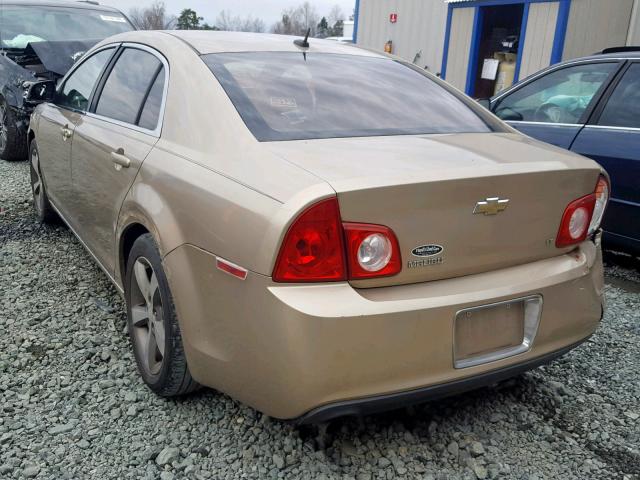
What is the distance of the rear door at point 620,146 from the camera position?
12.5ft

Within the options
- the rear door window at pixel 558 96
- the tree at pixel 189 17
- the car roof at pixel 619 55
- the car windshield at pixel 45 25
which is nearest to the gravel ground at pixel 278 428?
the rear door window at pixel 558 96

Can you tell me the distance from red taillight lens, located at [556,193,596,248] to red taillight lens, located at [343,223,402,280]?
0.74 meters

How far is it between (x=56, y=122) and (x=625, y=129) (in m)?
3.73

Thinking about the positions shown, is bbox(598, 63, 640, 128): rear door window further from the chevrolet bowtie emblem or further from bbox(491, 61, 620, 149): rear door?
the chevrolet bowtie emblem

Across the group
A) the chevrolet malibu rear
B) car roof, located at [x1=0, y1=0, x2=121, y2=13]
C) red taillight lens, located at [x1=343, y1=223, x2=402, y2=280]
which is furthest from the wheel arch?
car roof, located at [x1=0, y1=0, x2=121, y2=13]

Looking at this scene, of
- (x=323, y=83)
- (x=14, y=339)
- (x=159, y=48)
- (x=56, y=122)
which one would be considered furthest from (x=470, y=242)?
(x=56, y=122)

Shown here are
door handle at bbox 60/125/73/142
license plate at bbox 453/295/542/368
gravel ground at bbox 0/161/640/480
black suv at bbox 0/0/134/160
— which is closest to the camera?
license plate at bbox 453/295/542/368

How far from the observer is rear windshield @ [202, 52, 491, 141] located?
2311 mm

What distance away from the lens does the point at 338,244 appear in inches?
70.7

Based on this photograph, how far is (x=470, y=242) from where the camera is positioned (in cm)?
196

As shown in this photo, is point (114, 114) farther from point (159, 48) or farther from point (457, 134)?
point (457, 134)

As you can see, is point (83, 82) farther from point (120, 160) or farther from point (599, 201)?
point (599, 201)

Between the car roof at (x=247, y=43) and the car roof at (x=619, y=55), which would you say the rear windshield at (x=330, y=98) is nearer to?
the car roof at (x=247, y=43)

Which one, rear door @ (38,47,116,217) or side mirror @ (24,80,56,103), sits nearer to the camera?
rear door @ (38,47,116,217)
